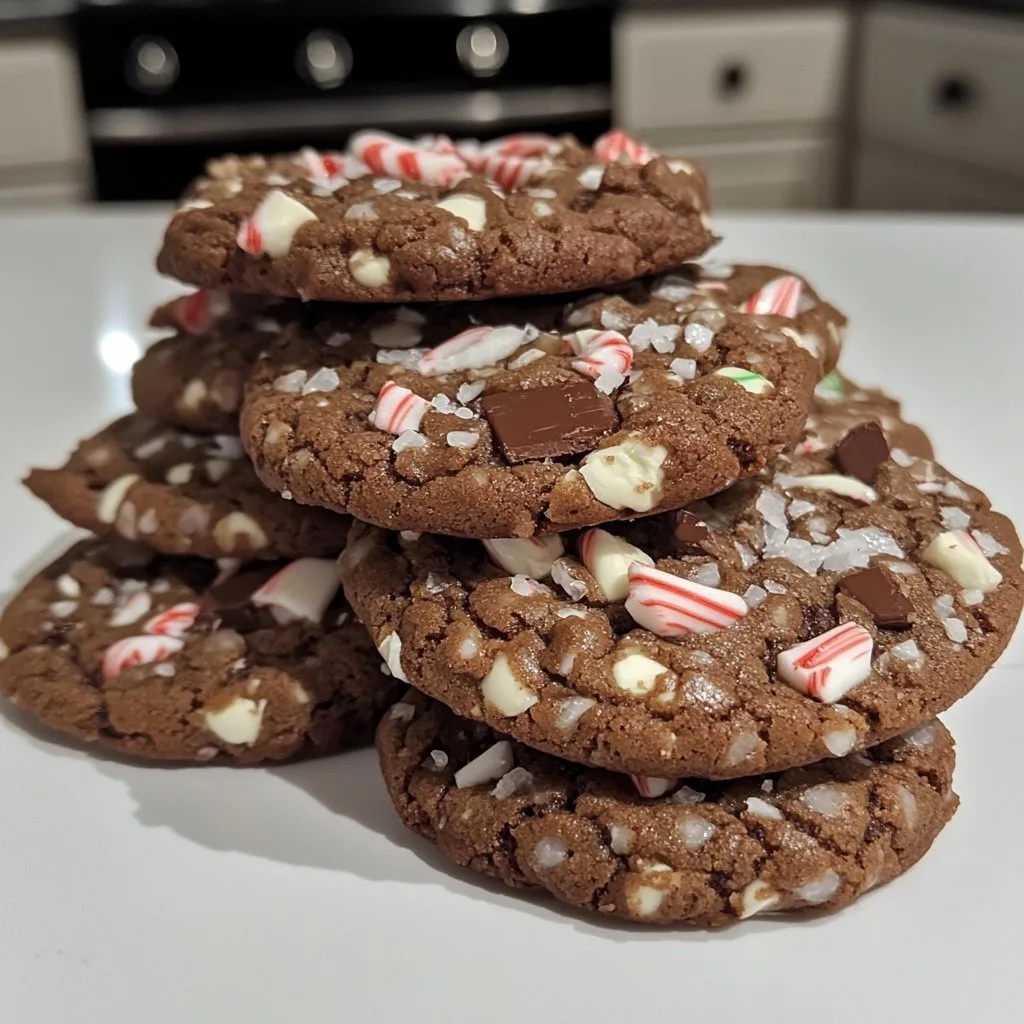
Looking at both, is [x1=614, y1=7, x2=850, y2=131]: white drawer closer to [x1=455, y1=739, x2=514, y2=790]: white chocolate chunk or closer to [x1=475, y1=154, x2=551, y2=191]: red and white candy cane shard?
[x1=475, y1=154, x2=551, y2=191]: red and white candy cane shard

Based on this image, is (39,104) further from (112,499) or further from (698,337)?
(698,337)

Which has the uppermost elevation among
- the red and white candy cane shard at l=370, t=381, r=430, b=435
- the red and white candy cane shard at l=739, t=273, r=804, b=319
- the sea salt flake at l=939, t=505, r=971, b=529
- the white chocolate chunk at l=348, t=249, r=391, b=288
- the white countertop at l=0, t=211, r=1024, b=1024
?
the white chocolate chunk at l=348, t=249, r=391, b=288

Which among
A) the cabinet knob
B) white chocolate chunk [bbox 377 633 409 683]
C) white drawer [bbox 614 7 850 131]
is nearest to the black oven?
white drawer [bbox 614 7 850 131]

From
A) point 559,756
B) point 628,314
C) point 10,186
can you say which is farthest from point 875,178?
point 559,756

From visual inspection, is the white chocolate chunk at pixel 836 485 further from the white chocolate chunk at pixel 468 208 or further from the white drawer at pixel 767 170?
the white drawer at pixel 767 170

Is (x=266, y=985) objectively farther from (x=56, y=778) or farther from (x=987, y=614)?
(x=987, y=614)

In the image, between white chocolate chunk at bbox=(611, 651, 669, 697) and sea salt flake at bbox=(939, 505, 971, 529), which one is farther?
sea salt flake at bbox=(939, 505, 971, 529)
